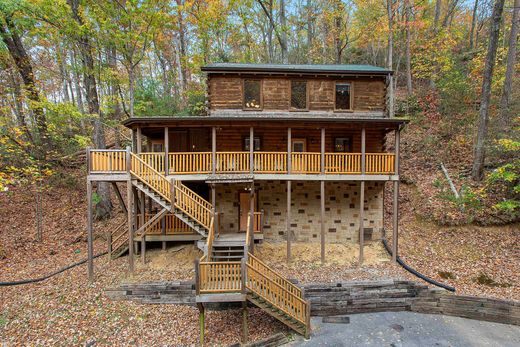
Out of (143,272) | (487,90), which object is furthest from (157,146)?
(487,90)

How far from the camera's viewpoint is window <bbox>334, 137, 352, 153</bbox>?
545 inches

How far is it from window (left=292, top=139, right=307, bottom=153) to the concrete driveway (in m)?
8.01

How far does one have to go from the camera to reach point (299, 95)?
13.9 meters

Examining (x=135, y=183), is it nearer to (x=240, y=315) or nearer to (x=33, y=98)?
(x=240, y=315)

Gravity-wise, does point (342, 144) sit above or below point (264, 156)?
above

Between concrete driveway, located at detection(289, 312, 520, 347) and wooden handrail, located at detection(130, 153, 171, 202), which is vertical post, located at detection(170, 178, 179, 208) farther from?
concrete driveway, located at detection(289, 312, 520, 347)

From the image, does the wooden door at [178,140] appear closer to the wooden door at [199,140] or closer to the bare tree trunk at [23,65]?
the wooden door at [199,140]

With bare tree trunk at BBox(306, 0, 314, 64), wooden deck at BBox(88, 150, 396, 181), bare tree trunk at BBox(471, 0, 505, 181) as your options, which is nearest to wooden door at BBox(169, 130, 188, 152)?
wooden deck at BBox(88, 150, 396, 181)

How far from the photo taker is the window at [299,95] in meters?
13.9

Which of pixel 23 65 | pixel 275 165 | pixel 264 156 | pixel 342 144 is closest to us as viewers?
pixel 275 165

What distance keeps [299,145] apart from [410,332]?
915 centimetres

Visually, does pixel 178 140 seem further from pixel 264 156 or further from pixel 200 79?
pixel 200 79

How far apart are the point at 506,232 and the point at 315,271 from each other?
9388mm

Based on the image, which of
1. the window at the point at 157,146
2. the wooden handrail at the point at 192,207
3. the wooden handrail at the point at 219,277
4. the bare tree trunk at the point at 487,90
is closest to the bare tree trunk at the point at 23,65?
the window at the point at 157,146
